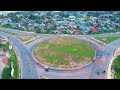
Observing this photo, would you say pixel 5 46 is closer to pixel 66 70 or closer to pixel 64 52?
pixel 64 52

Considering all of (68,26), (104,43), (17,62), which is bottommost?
(17,62)

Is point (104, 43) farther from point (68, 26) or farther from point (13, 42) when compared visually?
point (13, 42)

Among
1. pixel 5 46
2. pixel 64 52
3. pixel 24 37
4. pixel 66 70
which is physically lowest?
pixel 66 70

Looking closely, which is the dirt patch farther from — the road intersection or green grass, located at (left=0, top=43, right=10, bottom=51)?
green grass, located at (left=0, top=43, right=10, bottom=51)

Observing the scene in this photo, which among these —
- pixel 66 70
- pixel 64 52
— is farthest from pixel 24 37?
pixel 66 70

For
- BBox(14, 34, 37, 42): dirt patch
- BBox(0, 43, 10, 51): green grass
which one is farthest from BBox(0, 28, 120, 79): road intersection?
BBox(0, 43, 10, 51): green grass
